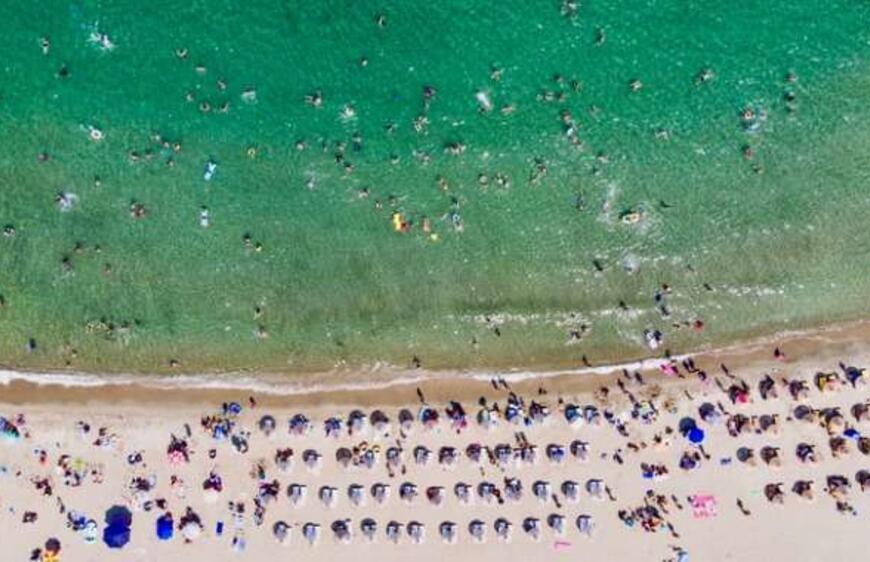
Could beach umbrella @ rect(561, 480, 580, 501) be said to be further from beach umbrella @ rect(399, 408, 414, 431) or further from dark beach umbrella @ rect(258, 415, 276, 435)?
dark beach umbrella @ rect(258, 415, 276, 435)

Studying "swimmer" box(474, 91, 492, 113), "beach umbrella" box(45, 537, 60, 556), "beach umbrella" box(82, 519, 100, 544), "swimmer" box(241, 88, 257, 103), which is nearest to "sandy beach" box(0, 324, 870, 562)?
"beach umbrella" box(82, 519, 100, 544)

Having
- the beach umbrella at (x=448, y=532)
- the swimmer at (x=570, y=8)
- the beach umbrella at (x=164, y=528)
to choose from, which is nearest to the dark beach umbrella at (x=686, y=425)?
the beach umbrella at (x=448, y=532)

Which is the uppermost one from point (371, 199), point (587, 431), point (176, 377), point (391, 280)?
point (371, 199)

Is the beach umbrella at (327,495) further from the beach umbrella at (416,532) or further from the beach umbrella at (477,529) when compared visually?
the beach umbrella at (477,529)

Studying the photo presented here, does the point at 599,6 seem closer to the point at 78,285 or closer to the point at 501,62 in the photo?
the point at 501,62

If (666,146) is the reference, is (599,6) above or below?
above

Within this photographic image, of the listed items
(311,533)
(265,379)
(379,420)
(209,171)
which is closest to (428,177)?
(209,171)

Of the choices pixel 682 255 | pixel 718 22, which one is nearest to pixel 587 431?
pixel 682 255
